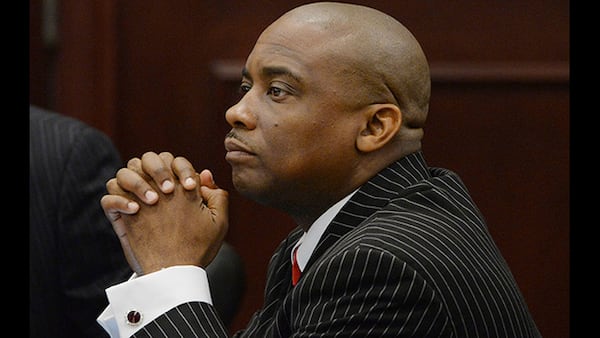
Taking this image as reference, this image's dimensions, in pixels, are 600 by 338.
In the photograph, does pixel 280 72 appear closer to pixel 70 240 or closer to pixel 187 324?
pixel 187 324

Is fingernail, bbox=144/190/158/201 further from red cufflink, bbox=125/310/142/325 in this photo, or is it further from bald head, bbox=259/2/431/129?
bald head, bbox=259/2/431/129

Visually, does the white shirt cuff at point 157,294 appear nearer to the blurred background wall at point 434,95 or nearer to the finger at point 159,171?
the finger at point 159,171

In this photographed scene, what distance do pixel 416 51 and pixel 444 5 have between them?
1222 mm

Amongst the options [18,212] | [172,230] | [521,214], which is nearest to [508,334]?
[172,230]

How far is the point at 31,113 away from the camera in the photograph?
2889mm

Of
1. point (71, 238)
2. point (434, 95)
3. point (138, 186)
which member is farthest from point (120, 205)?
point (434, 95)

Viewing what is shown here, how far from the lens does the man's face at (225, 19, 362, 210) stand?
1.87 m

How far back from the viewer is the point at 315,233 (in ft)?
6.33

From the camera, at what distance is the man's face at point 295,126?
6.13ft

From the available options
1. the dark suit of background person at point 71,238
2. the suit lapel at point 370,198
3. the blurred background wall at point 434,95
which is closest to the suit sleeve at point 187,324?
the suit lapel at point 370,198

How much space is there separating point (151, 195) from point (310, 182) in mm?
228

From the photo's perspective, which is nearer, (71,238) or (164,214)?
(164,214)

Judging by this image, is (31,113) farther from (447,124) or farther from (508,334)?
(508,334)

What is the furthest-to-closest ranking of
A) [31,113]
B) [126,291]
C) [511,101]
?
[511,101]
[31,113]
[126,291]
